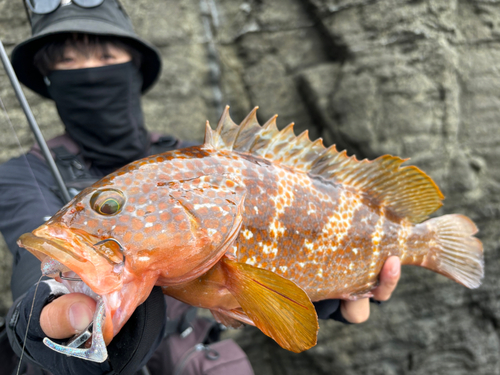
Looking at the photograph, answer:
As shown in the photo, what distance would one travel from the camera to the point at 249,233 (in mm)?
1108

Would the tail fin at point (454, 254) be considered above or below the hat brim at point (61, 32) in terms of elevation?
below

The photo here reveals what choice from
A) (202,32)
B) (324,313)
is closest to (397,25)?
(202,32)

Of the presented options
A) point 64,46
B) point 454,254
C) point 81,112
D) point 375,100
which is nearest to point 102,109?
point 81,112

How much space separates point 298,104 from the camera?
3223mm

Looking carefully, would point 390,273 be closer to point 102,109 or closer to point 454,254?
point 454,254

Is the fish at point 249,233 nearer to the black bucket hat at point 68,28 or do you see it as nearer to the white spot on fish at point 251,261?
the white spot on fish at point 251,261

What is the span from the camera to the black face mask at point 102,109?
1.66 m

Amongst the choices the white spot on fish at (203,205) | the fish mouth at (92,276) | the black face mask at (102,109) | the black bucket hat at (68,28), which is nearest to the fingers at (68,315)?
the fish mouth at (92,276)

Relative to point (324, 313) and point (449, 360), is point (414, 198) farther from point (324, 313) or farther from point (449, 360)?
point (449, 360)

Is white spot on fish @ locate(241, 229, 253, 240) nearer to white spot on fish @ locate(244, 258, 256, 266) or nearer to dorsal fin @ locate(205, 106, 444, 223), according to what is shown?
white spot on fish @ locate(244, 258, 256, 266)

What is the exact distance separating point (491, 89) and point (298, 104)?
1555mm

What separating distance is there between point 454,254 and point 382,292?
0.38m

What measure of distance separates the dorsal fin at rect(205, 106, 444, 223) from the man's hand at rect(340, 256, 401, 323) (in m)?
0.25

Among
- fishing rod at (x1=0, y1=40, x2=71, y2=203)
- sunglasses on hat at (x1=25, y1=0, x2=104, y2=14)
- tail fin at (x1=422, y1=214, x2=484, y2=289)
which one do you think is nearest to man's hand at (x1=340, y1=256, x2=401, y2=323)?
tail fin at (x1=422, y1=214, x2=484, y2=289)
